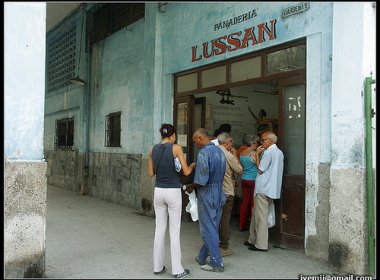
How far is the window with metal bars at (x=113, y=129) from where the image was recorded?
423 inches

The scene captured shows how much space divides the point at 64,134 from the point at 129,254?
893 cm

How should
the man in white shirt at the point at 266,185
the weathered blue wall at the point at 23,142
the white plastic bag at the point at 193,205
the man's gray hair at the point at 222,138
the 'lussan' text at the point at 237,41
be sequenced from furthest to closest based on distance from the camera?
the 'lussan' text at the point at 237,41, the man in white shirt at the point at 266,185, the man's gray hair at the point at 222,138, the white plastic bag at the point at 193,205, the weathered blue wall at the point at 23,142

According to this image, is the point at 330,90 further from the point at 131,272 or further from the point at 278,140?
the point at 131,272

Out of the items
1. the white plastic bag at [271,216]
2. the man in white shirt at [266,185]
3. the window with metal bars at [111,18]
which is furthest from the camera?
the window with metal bars at [111,18]

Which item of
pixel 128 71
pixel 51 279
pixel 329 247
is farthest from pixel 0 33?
pixel 128 71

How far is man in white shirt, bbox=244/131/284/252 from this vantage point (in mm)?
5859

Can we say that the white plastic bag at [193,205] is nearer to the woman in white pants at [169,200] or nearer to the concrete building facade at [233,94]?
the woman in white pants at [169,200]

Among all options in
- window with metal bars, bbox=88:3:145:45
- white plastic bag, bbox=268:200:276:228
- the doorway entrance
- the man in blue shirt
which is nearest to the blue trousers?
the man in blue shirt

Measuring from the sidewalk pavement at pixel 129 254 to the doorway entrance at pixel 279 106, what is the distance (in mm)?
488

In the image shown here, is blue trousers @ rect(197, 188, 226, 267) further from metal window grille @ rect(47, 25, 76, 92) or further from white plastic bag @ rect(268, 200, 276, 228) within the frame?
metal window grille @ rect(47, 25, 76, 92)

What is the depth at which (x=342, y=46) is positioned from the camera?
16.5 ft

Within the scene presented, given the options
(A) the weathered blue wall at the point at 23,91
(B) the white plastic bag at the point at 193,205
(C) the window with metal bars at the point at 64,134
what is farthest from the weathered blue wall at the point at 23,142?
A: (C) the window with metal bars at the point at 64,134

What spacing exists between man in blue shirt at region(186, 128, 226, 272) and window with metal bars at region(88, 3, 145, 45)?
228 inches

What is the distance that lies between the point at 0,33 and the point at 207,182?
2.81 meters
